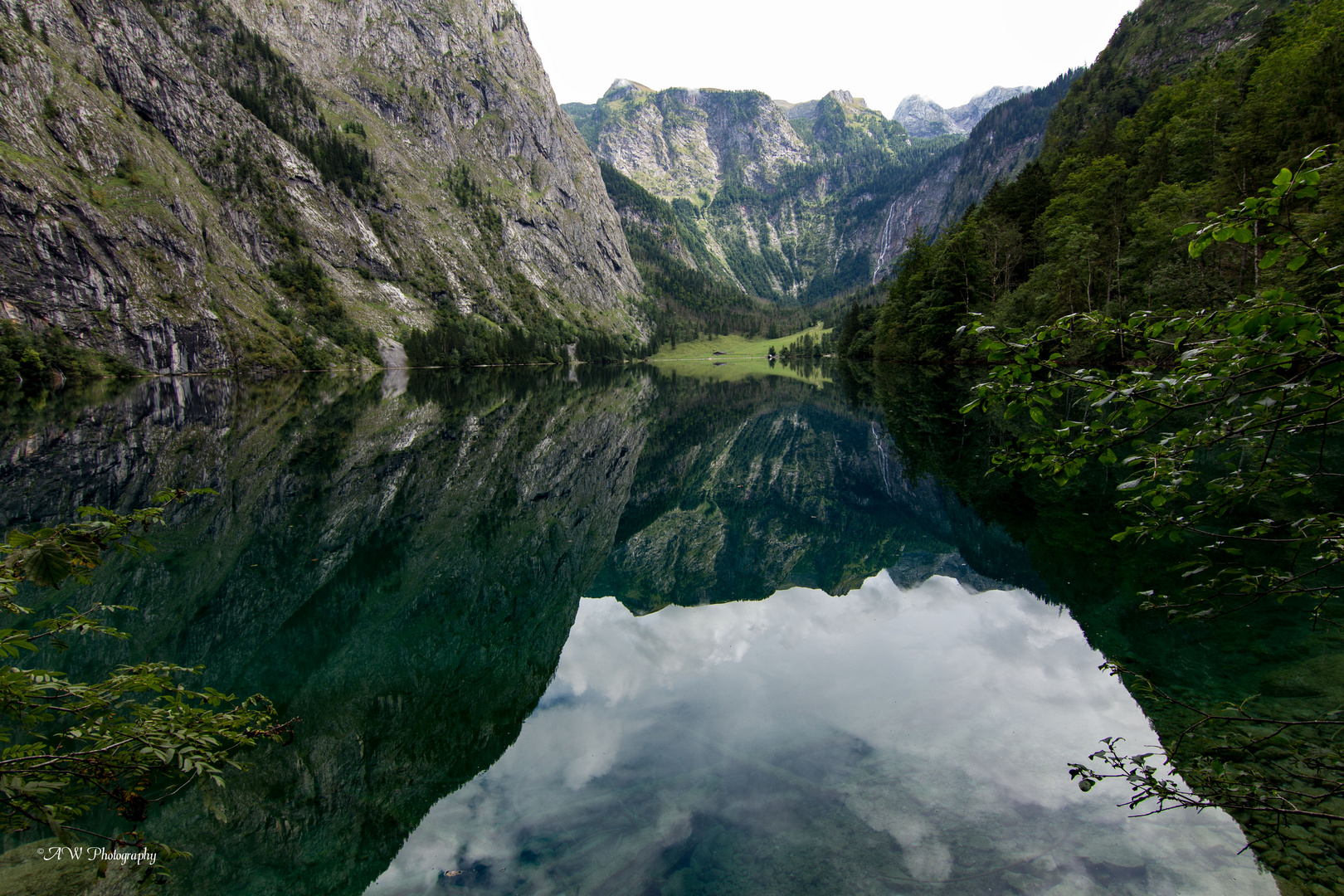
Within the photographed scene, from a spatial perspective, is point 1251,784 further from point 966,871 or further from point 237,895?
point 237,895

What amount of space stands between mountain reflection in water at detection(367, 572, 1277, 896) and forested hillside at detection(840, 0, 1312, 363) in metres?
9.59

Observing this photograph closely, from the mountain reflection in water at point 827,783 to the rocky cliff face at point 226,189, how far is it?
10875 centimetres

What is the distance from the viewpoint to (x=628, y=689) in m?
9.77

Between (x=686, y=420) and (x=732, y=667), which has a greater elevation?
(x=686, y=420)

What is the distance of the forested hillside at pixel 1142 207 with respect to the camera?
100ft

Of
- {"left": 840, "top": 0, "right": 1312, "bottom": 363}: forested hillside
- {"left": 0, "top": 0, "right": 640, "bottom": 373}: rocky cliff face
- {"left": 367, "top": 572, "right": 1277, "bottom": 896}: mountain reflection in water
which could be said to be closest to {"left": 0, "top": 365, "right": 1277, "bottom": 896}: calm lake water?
{"left": 367, "top": 572, "right": 1277, "bottom": 896}: mountain reflection in water

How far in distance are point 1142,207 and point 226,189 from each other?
165047 millimetres

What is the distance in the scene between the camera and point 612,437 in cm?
3644

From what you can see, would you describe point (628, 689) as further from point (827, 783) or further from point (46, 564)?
point (46, 564)

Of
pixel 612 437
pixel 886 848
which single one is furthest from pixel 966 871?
pixel 612 437

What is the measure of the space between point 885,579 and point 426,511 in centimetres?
1482

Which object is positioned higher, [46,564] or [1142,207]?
[1142,207]

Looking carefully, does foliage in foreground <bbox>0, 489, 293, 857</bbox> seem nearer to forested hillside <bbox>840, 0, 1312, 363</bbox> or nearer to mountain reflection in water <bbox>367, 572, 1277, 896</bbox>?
mountain reflection in water <bbox>367, 572, 1277, 896</bbox>

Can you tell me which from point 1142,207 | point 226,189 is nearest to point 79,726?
point 1142,207
